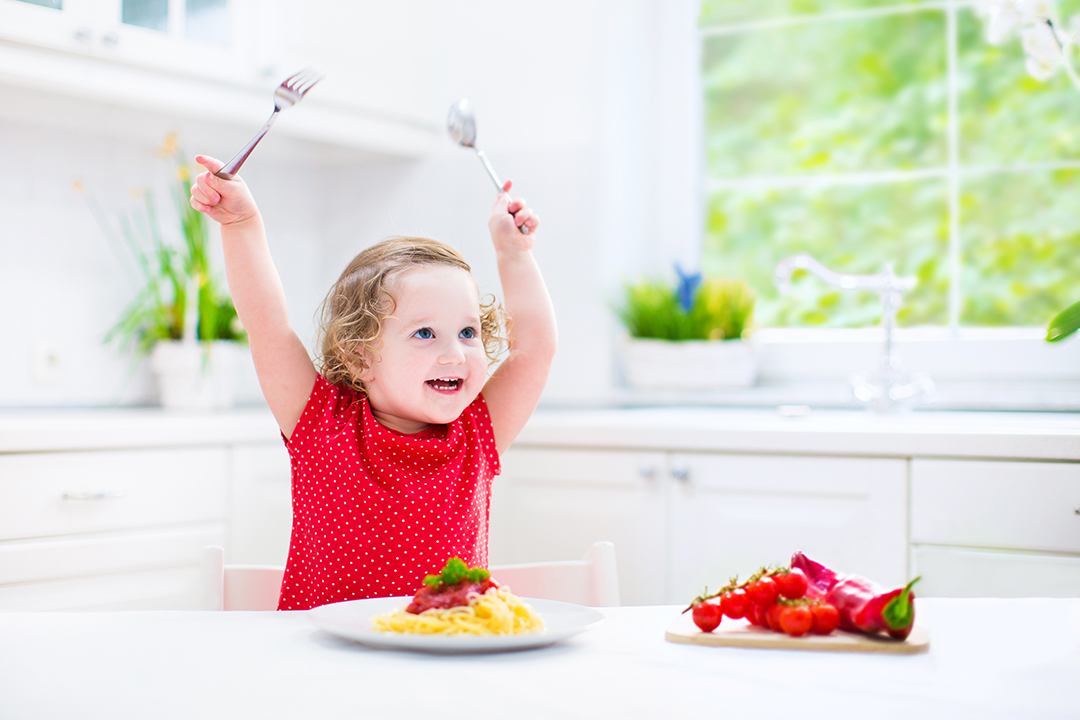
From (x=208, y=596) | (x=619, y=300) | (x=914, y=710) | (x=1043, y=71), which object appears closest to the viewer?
(x=914, y=710)

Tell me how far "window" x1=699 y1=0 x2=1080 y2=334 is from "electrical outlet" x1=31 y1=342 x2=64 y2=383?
5.05 feet

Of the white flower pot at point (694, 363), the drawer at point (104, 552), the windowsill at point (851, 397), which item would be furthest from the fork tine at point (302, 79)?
the white flower pot at point (694, 363)

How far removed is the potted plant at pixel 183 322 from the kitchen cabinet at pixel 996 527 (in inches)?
57.6

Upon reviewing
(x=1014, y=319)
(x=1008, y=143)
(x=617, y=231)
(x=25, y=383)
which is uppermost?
(x=1008, y=143)

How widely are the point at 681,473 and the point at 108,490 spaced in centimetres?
98

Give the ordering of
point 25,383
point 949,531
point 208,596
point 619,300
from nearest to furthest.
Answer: point 208,596 → point 949,531 → point 25,383 → point 619,300

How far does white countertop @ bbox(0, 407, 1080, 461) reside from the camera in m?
1.60

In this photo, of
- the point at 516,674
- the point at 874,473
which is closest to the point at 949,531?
the point at 874,473

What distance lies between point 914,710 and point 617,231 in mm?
1983

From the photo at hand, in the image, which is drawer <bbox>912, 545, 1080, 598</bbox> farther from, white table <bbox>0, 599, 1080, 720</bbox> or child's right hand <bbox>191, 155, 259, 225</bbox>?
child's right hand <bbox>191, 155, 259, 225</bbox>

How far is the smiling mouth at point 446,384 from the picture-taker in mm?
1066

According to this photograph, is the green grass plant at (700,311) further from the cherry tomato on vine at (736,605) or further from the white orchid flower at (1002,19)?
the cherry tomato on vine at (736,605)

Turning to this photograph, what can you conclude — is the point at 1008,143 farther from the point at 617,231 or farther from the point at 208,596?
the point at 208,596

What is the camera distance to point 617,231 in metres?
2.43
